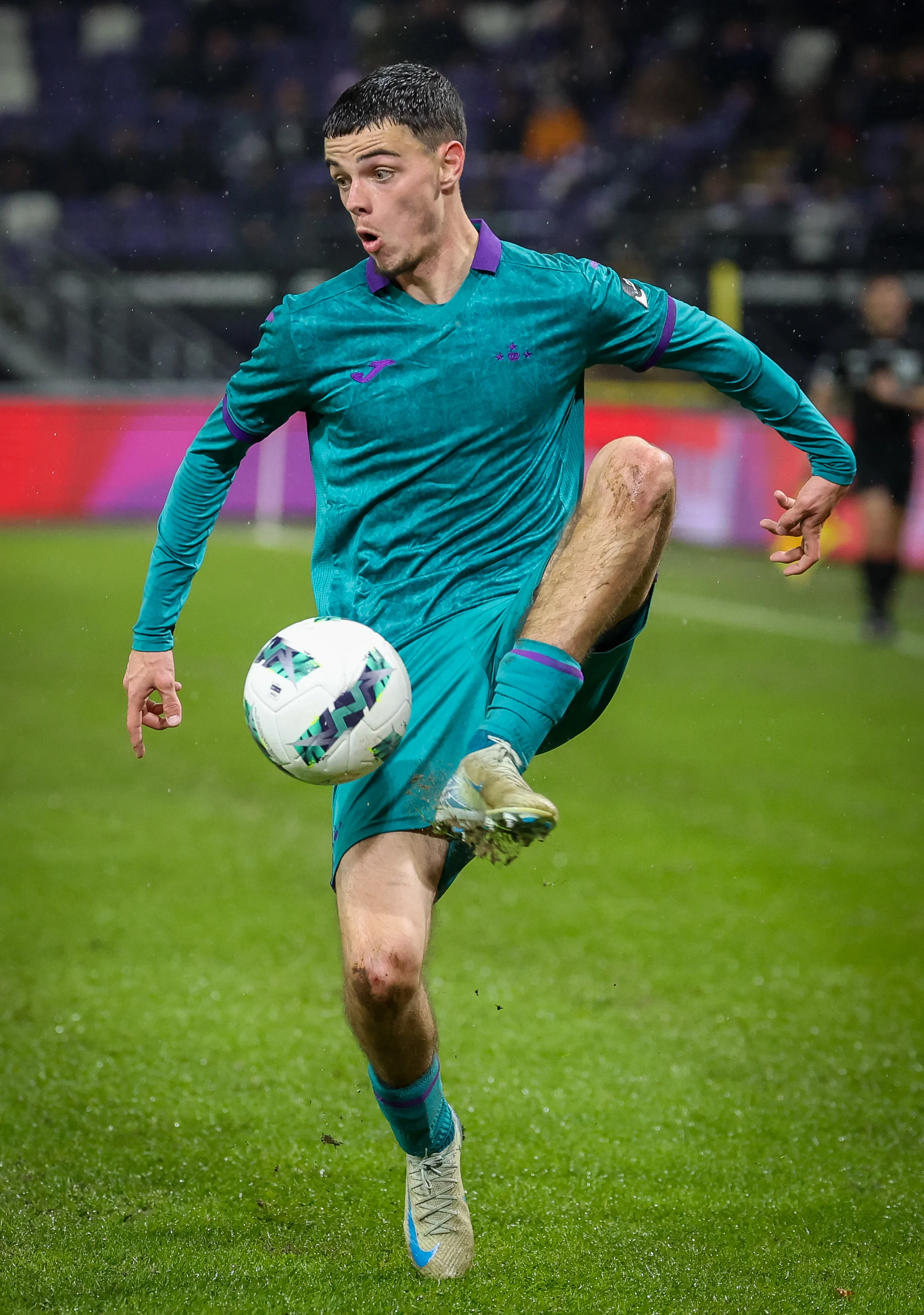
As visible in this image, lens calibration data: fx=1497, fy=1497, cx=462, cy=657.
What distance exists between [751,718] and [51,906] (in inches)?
174

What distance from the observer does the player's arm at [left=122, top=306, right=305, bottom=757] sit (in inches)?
120

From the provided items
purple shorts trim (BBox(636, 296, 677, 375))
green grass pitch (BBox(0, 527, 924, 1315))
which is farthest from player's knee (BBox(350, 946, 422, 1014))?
purple shorts trim (BBox(636, 296, 677, 375))

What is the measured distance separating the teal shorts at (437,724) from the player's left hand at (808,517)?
370mm

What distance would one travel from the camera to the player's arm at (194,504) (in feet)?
10.0

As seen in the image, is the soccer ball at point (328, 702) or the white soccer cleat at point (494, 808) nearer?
the white soccer cleat at point (494, 808)

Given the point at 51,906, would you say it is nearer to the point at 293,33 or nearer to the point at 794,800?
the point at 794,800

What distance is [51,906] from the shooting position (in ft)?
17.5

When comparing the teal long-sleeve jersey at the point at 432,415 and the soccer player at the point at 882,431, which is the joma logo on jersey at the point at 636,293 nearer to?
the teal long-sleeve jersey at the point at 432,415

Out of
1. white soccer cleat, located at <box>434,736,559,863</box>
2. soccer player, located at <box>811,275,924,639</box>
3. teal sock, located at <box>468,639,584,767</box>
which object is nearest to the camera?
white soccer cleat, located at <box>434,736,559,863</box>

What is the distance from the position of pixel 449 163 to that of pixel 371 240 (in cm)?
25

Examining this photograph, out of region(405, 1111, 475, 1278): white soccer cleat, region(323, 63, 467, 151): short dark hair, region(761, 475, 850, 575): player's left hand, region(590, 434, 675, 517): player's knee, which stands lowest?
region(405, 1111, 475, 1278): white soccer cleat

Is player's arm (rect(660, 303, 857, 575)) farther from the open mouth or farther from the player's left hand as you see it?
the open mouth

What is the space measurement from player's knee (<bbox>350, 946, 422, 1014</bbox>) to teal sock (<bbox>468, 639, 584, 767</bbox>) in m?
0.41

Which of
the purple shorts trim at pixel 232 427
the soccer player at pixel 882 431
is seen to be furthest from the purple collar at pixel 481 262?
the soccer player at pixel 882 431
